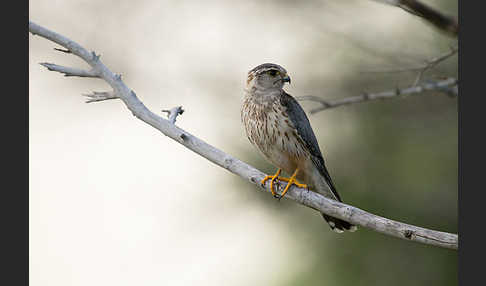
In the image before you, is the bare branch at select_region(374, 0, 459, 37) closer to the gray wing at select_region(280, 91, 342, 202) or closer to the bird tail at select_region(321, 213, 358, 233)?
the gray wing at select_region(280, 91, 342, 202)

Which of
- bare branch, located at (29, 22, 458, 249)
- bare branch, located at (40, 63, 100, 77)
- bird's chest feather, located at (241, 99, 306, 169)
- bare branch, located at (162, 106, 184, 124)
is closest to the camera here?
bare branch, located at (29, 22, 458, 249)

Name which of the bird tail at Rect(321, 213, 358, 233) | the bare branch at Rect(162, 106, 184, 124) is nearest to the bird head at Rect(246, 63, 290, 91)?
the bare branch at Rect(162, 106, 184, 124)

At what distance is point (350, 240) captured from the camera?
6.74 meters

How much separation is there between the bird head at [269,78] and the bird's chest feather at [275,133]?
0.19 metres

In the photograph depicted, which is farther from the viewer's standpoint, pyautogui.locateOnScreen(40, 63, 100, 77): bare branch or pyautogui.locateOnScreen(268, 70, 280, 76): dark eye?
pyautogui.locateOnScreen(268, 70, 280, 76): dark eye

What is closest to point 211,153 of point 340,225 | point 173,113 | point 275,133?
point 173,113

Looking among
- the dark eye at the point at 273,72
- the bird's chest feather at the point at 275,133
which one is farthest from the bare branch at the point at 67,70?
the dark eye at the point at 273,72

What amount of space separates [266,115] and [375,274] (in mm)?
2959

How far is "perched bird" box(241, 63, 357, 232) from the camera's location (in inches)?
182

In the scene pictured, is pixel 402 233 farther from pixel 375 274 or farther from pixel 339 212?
pixel 375 274

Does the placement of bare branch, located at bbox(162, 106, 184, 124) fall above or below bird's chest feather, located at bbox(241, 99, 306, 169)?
above

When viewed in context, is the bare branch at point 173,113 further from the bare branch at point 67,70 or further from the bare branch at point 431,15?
the bare branch at point 431,15

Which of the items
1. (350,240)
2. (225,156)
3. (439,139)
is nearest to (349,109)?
(439,139)

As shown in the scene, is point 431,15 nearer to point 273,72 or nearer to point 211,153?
point 211,153
